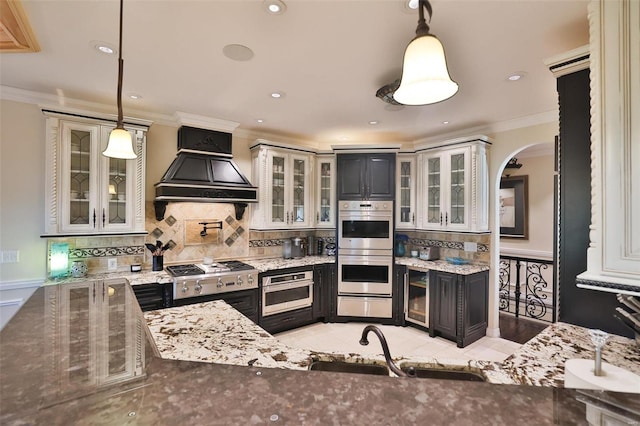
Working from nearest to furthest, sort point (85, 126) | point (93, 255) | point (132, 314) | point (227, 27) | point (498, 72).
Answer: point (132, 314) < point (227, 27) < point (498, 72) < point (85, 126) < point (93, 255)

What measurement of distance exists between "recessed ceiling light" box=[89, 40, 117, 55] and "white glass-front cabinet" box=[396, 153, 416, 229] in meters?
3.56

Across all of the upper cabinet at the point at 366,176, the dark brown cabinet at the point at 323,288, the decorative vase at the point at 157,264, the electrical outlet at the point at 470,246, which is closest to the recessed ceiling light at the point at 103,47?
the decorative vase at the point at 157,264

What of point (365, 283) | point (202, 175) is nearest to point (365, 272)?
point (365, 283)

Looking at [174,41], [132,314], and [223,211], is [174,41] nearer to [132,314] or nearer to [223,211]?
[132,314]

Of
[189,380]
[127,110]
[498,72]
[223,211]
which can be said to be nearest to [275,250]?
[223,211]

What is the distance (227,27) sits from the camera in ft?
6.17

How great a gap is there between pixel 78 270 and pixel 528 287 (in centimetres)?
635

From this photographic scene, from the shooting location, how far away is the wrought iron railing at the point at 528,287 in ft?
15.9

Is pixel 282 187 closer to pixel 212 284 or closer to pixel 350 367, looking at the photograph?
pixel 212 284

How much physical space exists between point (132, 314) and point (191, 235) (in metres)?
2.65

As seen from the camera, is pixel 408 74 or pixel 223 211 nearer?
pixel 408 74

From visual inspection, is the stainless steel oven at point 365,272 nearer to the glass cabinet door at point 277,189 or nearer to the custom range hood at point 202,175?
the glass cabinet door at point 277,189

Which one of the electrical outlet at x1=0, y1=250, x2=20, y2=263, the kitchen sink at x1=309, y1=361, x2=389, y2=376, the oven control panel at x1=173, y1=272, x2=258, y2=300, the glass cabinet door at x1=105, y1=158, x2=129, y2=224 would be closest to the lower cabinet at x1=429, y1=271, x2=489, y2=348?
the oven control panel at x1=173, y1=272, x2=258, y2=300

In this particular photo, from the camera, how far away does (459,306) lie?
3596 millimetres
